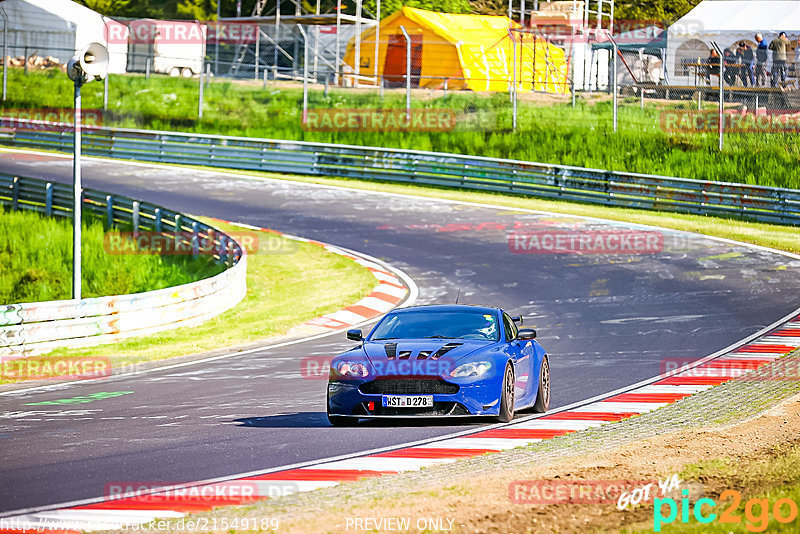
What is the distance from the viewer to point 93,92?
47.2 m

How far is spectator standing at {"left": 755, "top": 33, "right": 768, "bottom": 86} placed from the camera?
3481 centimetres

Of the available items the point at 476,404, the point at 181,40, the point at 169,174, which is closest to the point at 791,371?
the point at 476,404

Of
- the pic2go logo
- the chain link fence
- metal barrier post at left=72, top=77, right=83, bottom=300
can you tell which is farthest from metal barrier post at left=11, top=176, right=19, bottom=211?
the pic2go logo

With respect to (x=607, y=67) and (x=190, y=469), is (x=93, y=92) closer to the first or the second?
(x=607, y=67)

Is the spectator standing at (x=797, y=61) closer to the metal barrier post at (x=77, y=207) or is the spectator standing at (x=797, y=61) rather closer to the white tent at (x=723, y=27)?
the white tent at (x=723, y=27)

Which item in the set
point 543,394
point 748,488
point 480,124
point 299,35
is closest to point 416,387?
point 543,394

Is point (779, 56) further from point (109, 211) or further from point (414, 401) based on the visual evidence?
point (414, 401)

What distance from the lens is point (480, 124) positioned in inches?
1531

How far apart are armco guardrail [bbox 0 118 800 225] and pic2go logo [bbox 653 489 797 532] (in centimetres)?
2332

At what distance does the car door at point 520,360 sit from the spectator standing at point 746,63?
84.7 ft

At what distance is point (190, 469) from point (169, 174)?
2868 centimetres

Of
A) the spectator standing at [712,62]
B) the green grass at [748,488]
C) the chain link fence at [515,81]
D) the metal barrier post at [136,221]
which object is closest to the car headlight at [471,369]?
the green grass at [748,488]

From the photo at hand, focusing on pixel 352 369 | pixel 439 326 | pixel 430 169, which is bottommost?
pixel 352 369

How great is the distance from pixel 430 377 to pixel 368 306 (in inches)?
397
